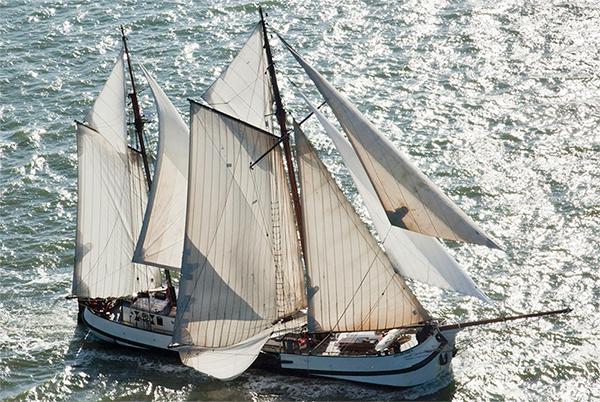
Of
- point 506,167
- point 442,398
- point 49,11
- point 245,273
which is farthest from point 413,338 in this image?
point 49,11

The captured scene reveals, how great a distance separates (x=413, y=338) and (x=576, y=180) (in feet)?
58.8

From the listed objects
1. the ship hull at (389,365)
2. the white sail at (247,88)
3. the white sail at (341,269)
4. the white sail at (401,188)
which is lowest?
the ship hull at (389,365)

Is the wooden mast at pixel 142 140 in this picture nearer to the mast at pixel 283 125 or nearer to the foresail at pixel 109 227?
the foresail at pixel 109 227

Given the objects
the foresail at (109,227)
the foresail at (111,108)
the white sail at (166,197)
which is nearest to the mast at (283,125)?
the white sail at (166,197)

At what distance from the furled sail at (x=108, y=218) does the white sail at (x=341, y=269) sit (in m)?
9.54

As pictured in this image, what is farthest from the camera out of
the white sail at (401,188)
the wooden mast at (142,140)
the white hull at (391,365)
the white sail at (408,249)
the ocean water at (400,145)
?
the wooden mast at (142,140)

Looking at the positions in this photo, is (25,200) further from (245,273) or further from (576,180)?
(576,180)

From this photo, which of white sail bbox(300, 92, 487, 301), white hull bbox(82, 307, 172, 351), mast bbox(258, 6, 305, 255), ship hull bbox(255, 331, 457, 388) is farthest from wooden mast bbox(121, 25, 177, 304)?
white sail bbox(300, 92, 487, 301)

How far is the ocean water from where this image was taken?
53688mm

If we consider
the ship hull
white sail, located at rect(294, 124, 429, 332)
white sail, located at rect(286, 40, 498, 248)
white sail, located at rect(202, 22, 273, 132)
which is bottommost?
the ship hull

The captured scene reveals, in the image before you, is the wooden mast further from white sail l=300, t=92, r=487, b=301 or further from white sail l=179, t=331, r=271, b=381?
white sail l=300, t=92, r=487, b=301

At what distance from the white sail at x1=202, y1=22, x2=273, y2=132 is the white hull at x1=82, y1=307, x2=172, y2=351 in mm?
10501

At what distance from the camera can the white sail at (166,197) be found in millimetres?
53062

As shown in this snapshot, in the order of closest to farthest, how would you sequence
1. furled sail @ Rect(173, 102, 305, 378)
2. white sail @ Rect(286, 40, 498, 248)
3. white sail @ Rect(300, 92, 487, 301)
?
white sail @ Rect(286, 40, 498, 248), white sail @ Rect(300, 92, 487, 301), furled sail @ Rect(173, 102, 305, 378)
